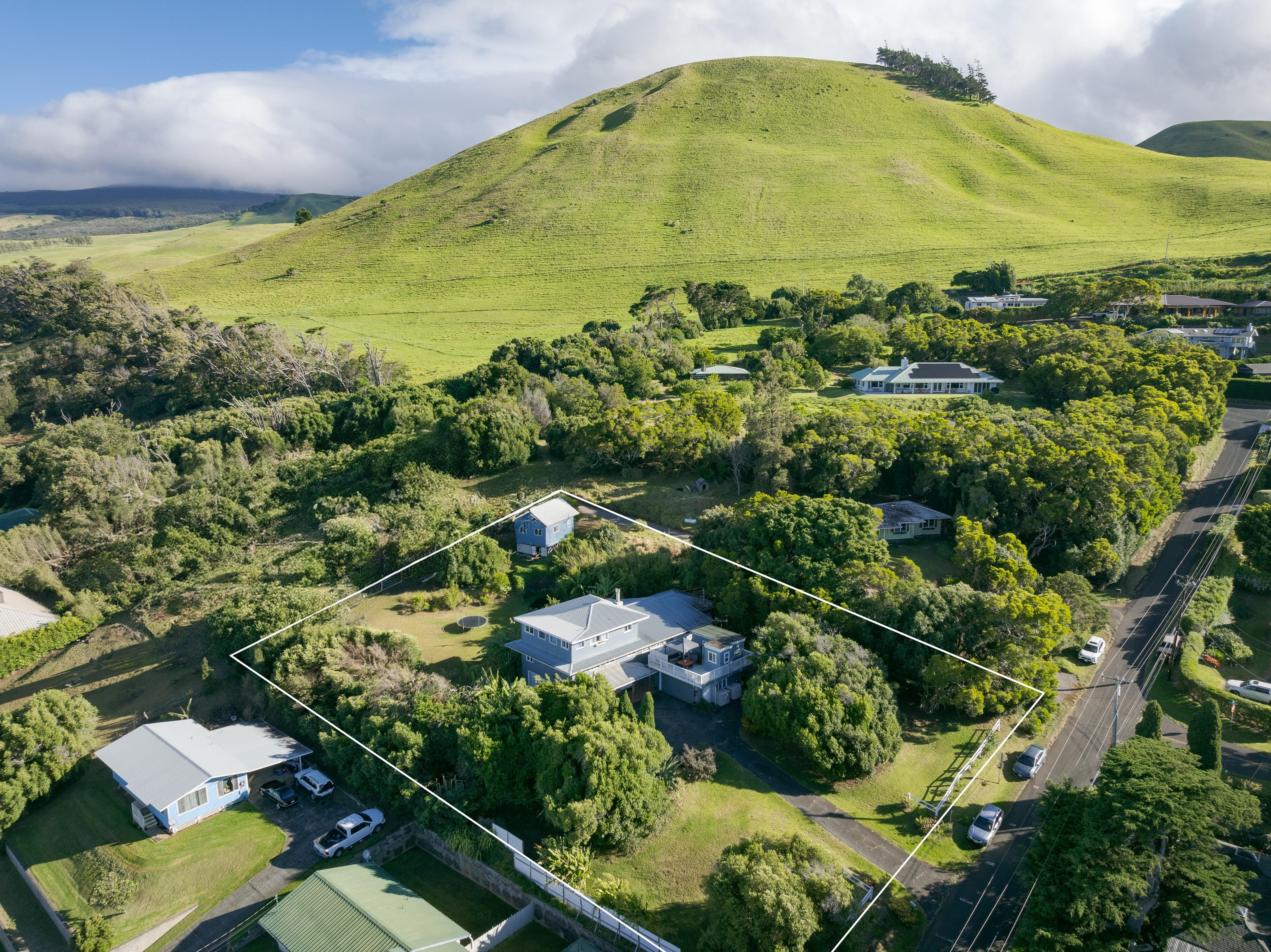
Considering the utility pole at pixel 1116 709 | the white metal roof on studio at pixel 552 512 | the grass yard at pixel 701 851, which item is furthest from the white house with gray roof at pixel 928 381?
the grass yard at pixel 701 851

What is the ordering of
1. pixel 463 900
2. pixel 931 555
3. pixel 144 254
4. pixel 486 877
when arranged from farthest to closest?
pixel 144 254
pixel 931 555
pixel 486 877
pixel 463 900

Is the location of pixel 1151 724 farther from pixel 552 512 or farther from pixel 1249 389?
pixel 1249 389

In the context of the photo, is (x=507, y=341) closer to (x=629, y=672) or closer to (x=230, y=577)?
(x=230, y=577)

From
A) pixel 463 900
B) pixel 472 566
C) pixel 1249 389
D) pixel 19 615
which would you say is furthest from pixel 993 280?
pixel 19 615

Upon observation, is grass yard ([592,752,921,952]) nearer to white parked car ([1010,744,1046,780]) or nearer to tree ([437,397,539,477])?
white parked car ([1010,744,1046,780])

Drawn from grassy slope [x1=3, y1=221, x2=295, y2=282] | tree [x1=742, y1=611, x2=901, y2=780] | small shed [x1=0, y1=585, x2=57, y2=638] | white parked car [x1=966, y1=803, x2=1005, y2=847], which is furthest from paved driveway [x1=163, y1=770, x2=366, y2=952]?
grassy slope [x1=3, y1=221, x2=295, y2=282]

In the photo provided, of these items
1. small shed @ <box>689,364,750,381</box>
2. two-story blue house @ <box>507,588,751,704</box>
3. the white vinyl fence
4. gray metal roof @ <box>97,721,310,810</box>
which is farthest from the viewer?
small shed @ <box>689,364,750,381</box>

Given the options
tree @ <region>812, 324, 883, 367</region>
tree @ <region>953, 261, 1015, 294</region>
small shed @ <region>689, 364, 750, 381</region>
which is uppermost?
tree @ <region>953, 261, 1015, 294</region>
